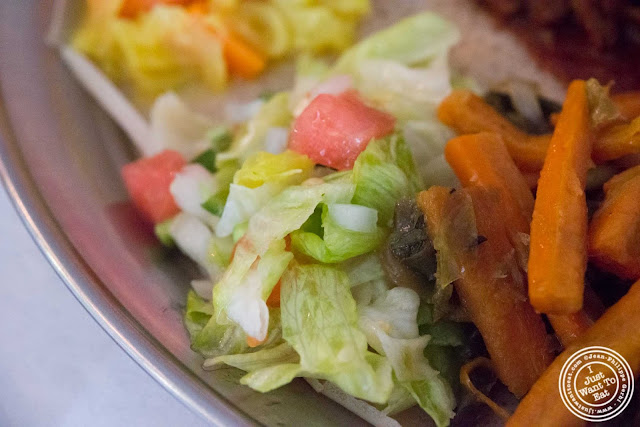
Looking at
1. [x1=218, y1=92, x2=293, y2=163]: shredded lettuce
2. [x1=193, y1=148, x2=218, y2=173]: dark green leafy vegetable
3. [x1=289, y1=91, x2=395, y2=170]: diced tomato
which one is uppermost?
[x1=289, y1=91, x2=395, y2=170]: diced tomato

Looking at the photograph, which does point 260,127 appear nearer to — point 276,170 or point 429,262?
point 276,170

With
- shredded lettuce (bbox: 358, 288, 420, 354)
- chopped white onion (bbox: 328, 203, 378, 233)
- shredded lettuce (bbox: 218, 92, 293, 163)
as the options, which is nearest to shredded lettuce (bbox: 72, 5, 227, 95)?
shredded lettuce (bbox: 218, 92, 293, 163)

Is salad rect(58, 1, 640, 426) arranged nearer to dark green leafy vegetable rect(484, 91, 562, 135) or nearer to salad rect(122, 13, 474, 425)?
salad rect(122, 13, 474, 425)

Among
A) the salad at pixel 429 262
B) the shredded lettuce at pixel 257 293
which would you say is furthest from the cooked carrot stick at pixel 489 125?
the shredded lettuce at pixel 257 293

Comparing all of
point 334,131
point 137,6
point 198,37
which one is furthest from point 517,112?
point 137,6

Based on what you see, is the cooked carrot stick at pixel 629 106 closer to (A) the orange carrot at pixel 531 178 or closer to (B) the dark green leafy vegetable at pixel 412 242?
(A) the orange carrot at pixel 531 178

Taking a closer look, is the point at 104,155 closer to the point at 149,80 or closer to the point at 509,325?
the point at 149,80
